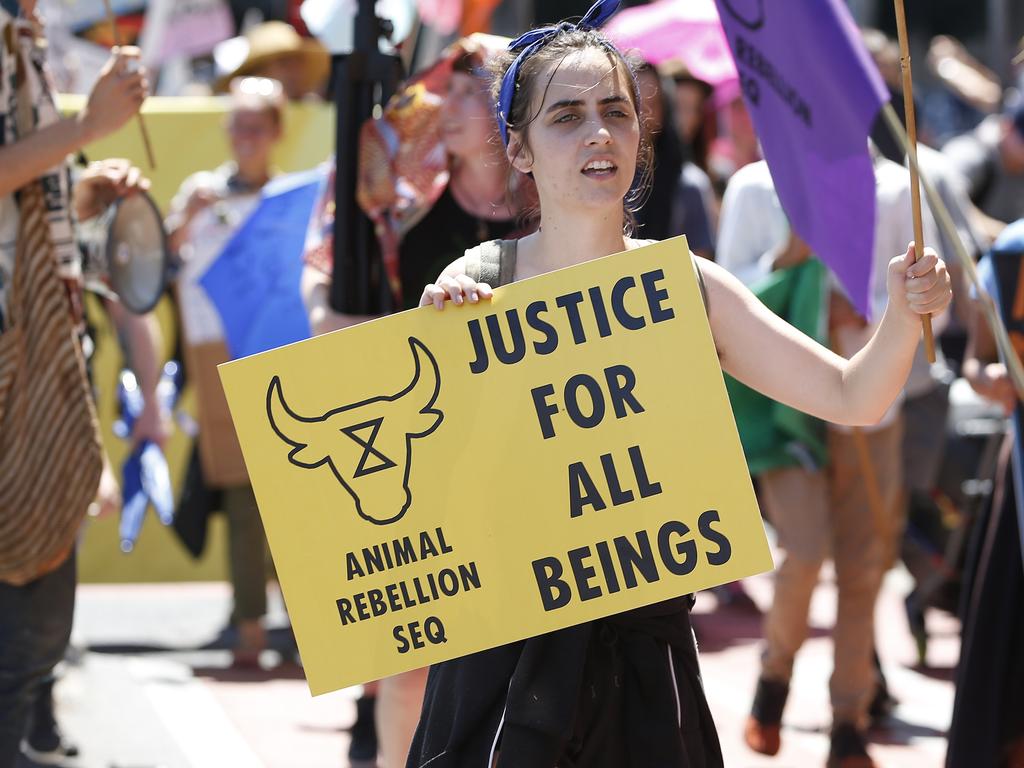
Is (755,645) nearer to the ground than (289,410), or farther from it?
nearer to the ground

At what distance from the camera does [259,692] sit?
652 cm

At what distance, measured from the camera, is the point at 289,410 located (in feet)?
10.2

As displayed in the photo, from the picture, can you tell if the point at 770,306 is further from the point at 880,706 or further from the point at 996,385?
the point at 880,706

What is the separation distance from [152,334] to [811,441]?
7.50 feet

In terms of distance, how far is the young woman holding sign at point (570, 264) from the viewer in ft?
9.87

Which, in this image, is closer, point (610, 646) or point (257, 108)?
point (610, 646)

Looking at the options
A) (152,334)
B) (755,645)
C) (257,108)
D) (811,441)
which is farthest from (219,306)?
(755,645)

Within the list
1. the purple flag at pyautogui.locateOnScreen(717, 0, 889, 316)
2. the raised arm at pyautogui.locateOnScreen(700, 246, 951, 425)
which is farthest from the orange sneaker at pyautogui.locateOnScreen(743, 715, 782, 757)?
→ the raised arm at pyautogui.locateOnScreen(700, 246, 951, 425)

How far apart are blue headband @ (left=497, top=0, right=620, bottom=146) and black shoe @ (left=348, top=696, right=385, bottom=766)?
8.80 ft

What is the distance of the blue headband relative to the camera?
326cm

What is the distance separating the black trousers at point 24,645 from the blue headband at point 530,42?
64.9 inches

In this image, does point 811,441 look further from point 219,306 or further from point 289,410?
point 289,410

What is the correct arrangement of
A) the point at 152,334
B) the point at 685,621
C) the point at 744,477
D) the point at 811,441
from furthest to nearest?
1. the point at 152,334
2. the point at 811,441
3. the point at 685,621
4. the point at 744,477

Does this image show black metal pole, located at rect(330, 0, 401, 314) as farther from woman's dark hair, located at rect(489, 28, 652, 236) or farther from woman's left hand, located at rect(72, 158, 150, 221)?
woman's dark hair, located at rect(489, 28, 652, 236)
